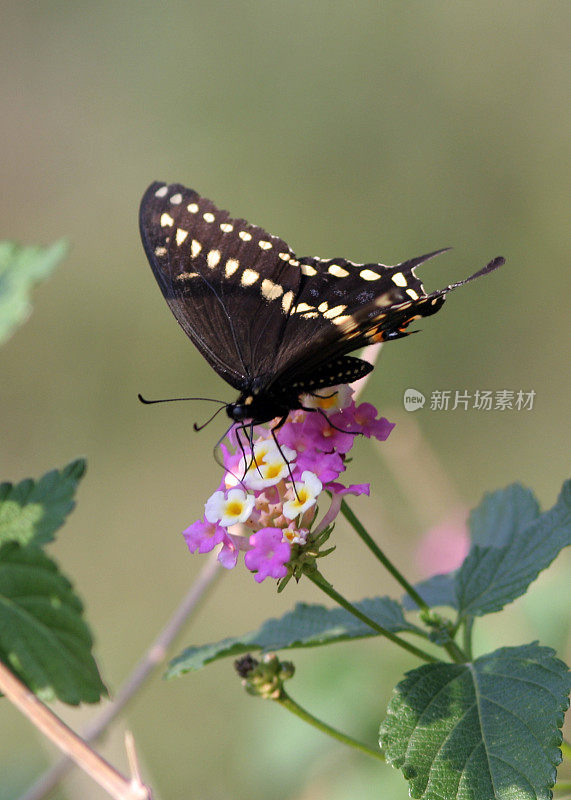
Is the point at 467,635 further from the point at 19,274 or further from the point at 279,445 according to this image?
the point at 19,274

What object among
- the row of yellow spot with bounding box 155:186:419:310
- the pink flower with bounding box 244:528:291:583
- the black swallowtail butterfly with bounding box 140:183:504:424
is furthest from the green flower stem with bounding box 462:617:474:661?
the row of yellow spot with bounding box 155:186:419:310

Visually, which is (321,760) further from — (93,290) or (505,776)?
(93,290)

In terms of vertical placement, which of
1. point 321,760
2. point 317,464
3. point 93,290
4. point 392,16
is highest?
point 392,16

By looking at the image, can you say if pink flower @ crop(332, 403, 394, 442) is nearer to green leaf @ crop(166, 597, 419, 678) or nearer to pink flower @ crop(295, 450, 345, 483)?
pink flower @ crop(295, 450, 345, 483)

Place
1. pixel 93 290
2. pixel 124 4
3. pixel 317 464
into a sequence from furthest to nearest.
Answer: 1. pixel 124 4
2. pixel 93 290
3. pixel 317 464

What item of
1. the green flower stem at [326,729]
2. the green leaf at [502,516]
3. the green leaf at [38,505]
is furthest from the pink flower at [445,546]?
the green leaf at [38,505]

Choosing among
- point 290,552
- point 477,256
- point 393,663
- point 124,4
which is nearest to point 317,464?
point 290,552
